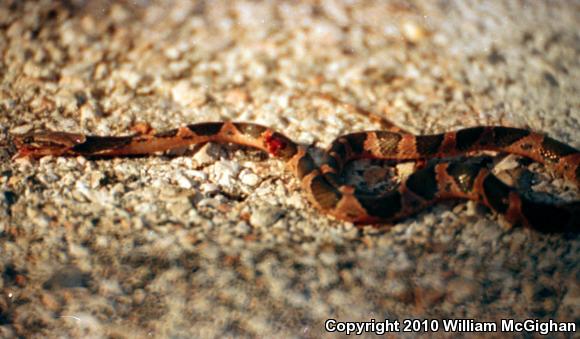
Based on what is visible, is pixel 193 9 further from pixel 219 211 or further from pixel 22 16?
pixel 219 211

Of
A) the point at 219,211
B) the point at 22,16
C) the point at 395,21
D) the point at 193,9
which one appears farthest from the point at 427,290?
the point at 22,16

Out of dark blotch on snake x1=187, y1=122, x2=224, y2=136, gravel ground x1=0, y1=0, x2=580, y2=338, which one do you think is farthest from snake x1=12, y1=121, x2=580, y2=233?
gravel ground x1=0, y1=0, x2=580, y2=338

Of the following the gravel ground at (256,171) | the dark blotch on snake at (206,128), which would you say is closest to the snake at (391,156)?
the dark blotch on snake at (206,128)

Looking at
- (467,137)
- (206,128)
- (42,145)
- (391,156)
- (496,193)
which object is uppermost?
(467,137)

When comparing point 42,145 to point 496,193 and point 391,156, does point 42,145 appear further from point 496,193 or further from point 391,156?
point 496,193

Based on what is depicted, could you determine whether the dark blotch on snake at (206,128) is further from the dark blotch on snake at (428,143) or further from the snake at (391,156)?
the dark blotch on snake at (428,143)

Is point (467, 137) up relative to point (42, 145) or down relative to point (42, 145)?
up

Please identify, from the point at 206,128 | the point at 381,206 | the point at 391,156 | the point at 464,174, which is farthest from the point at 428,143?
the point at 206,128
